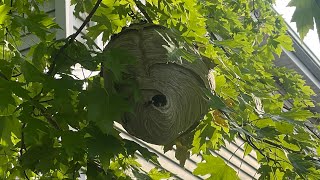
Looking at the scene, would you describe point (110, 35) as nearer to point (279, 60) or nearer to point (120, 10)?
point (120, 10)

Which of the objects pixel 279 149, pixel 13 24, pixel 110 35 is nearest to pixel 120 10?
pixel 110 35

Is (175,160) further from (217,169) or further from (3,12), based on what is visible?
(3,12)

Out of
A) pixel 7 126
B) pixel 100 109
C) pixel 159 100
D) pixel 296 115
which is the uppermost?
pixel 296 115

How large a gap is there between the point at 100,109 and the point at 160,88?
1.07 ft

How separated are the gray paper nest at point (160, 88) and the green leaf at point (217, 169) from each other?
14 centimetres

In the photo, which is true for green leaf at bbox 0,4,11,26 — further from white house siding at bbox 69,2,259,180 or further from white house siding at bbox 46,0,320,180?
white house siding at bbox 69,2,259,180

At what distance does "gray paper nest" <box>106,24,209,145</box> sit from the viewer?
1727mm

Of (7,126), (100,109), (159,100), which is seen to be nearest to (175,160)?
(159,100)

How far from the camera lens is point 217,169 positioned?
6.15 feet

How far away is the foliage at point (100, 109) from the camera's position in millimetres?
1563

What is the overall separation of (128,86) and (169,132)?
208 mm

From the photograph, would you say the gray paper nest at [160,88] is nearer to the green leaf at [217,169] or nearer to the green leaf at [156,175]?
the green leaf at [217,169]

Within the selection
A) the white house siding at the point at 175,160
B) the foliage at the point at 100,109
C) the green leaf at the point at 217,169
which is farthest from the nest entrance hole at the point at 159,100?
the white house siding at the point at 175,160

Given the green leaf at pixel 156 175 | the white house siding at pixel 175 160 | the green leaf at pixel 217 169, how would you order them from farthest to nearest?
the white house siding at pixel 175 160 < the green leaf at pixel 156 175 < the green leaf at pixel 217 169
